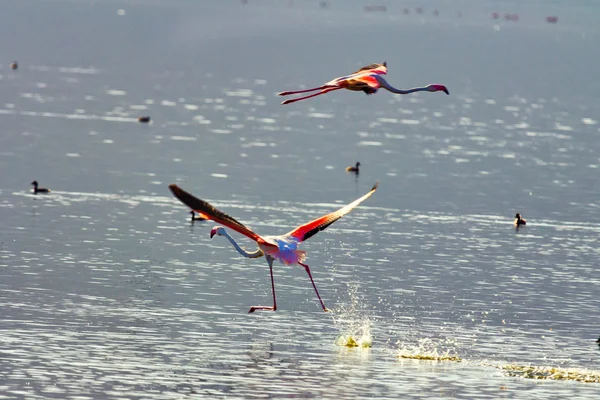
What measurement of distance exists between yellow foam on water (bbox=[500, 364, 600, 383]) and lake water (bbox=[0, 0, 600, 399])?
2.5 inches

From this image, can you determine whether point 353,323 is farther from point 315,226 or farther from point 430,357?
point 315,226

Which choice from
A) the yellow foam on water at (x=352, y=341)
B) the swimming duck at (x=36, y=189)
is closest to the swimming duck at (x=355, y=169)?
the swimming duck at (x=36, y=189)

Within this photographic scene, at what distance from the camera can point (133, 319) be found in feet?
99.8

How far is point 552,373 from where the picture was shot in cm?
2706

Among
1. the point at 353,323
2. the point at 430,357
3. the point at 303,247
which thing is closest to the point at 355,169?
the point at 303,247

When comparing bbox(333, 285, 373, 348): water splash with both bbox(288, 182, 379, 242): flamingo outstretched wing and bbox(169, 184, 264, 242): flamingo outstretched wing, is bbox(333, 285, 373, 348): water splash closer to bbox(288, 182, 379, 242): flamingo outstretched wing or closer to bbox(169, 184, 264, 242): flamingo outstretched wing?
bbox(288, 182, 379, 242): flamingo outstretched wing

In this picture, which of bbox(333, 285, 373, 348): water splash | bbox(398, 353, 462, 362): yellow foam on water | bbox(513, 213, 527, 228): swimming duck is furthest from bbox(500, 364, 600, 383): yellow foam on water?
bbox(513, 213, 527, 228): swimming duck

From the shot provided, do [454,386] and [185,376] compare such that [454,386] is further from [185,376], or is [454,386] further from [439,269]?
[439,269]

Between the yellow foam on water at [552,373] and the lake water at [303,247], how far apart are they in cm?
6

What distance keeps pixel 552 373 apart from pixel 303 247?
15.8m

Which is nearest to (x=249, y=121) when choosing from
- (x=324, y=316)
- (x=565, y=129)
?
(x=565, y=129)

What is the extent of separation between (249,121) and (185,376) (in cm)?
5569

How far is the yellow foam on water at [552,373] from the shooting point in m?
26.8

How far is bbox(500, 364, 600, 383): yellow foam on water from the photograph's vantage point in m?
26.8
